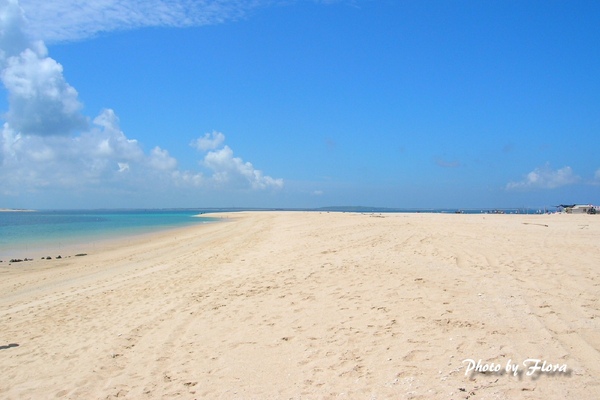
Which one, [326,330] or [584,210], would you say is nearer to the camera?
[326,330]

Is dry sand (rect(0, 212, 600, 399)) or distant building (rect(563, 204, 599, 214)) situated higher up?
distant building (rect(563, 204, 599, 214))

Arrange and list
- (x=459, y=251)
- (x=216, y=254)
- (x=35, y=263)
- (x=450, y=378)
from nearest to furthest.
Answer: (x=450, y=378) → (x=459, y=251) → (x=216, y=254) → (x=35, y=263)

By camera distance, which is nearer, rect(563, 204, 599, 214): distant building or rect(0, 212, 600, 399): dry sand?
rect(0, 212, 600, 399): dry sand

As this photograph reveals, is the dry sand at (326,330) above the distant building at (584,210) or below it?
below

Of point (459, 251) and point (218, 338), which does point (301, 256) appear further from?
point (218, 338)

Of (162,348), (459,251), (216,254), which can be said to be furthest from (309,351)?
(216,254)

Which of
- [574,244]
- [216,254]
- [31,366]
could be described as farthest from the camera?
[216,254]

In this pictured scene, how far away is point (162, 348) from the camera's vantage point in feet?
21.3

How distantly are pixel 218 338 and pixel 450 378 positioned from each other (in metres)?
3.85

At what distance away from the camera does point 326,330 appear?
629cm

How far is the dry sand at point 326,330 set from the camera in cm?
459

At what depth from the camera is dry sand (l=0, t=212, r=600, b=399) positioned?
4.59 meters

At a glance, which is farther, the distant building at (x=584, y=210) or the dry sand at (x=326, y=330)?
the distant building at (x=584, y=210)

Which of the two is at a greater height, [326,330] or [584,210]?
[584,210]
